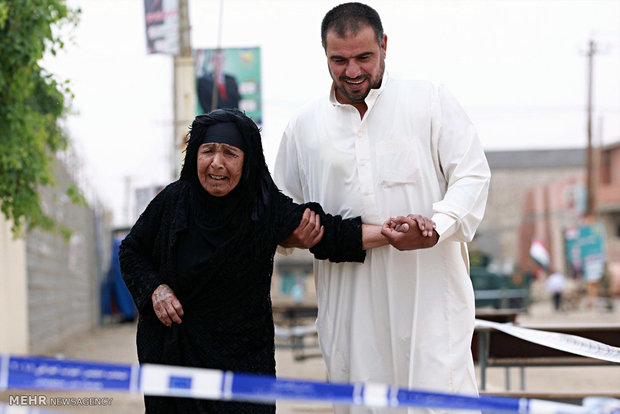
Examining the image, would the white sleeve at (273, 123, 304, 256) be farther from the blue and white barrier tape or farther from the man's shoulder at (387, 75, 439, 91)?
the blue and white barrier tape

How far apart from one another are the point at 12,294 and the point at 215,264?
29.1 feet

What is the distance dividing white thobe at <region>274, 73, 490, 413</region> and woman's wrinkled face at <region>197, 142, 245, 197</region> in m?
0.49

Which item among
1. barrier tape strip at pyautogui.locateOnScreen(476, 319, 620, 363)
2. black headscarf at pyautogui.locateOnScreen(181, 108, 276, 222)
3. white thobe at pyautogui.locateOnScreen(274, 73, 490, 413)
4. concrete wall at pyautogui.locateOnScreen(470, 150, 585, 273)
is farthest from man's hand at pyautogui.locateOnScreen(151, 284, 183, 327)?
concrete wall at pyautogui.locateOnScreen(470, 150, 585, 273)

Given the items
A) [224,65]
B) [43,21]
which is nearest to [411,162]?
[43,21]

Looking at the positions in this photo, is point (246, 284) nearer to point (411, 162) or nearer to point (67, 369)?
point (411, 162)

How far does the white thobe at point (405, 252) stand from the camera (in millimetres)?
3307

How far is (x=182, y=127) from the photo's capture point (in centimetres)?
1202

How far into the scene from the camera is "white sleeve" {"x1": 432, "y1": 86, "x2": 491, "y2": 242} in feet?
10.6

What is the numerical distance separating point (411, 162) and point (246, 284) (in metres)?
0.80

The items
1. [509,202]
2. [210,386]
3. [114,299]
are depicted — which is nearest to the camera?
[210,386]

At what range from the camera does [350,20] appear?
3.31m

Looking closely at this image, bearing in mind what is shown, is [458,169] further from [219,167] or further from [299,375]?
[299,375]

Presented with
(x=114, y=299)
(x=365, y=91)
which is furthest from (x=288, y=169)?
(x=114, y=299)

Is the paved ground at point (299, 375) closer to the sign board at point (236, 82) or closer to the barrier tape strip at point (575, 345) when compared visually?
the barrier tape strip at point (575, 345)
